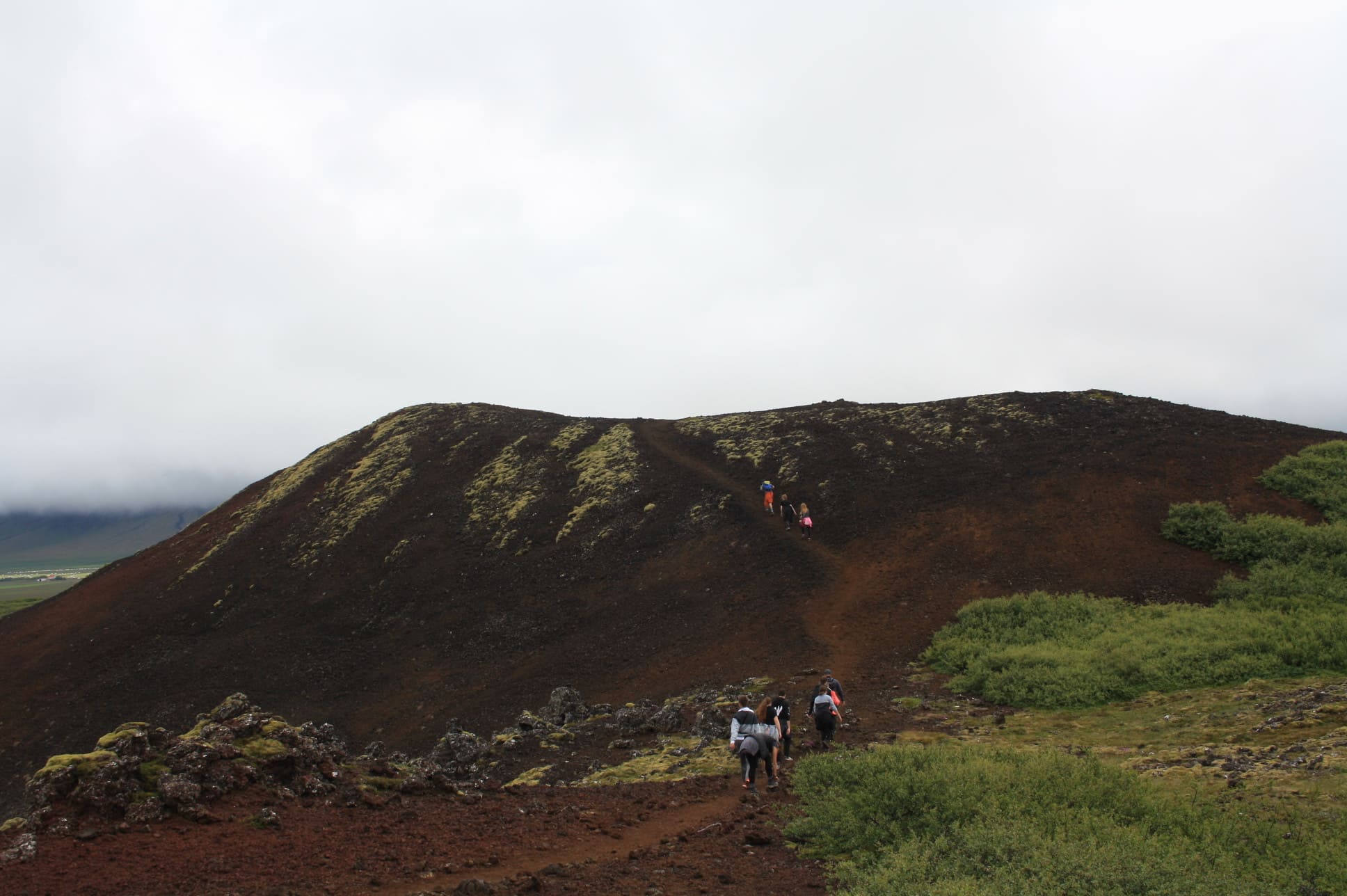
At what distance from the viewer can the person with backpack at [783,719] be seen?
14.1m

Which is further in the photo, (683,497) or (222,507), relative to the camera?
(222,507)

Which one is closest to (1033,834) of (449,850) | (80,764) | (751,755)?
(751,755)

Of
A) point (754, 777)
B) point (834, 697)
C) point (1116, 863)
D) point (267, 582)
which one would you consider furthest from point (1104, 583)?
point (267, 582)

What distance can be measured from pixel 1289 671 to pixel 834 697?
33.6 ft

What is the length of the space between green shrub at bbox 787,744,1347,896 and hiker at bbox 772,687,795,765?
202 cm

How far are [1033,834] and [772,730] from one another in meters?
5.06

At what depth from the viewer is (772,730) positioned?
12.8 metres

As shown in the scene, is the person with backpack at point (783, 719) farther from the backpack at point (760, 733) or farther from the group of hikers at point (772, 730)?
the backpack at point (760, 733)

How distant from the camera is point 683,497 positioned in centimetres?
3447

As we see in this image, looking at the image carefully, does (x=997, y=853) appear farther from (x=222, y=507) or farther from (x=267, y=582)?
(x=222, y=507)

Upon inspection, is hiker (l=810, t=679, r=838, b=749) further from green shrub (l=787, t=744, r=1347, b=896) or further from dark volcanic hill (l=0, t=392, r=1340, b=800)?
dark volcanic hill (l=0, t=392, r=1340, b=800)

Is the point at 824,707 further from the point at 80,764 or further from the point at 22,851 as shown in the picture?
the point at 22,851

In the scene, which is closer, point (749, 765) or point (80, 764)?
point (80, 764)

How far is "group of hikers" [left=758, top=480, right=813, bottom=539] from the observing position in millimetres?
29309
